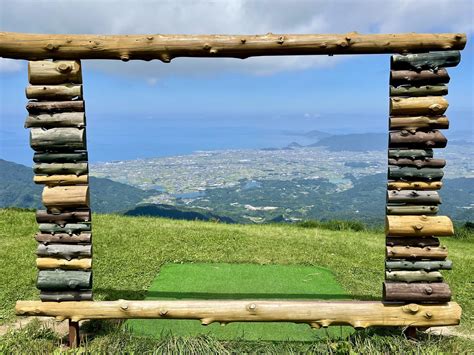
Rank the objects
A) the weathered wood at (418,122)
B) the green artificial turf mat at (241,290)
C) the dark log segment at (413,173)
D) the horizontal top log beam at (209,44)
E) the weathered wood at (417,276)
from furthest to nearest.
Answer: the green artificial turf mat at (241,290) < the weathered wood at (417,276) < the dark log segment at (413,173) < the weathered wood at (418,122) < the horizontal top log beam at (209,44)

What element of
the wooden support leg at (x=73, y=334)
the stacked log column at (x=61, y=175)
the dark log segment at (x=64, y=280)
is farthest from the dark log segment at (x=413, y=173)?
the wooden support leg at (x=73, y=334)

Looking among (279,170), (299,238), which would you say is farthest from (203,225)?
(279,170)

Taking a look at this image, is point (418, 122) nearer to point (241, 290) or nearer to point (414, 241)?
point (414, 241)

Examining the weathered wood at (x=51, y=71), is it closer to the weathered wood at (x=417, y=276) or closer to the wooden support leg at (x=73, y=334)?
the wooden support leg at (x=73, y=334)

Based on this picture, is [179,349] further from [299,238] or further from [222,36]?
[299,238]

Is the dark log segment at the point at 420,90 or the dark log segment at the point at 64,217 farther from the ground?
the dark log segment at the point at 420,90

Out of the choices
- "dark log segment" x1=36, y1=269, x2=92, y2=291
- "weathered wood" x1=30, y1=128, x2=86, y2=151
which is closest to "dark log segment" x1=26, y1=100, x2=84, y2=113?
"weathered wood" x1=30, y1=128, x2=86, y2=151

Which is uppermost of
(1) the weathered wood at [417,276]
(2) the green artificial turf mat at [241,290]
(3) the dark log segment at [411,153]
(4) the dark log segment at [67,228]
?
(3) the dark log segment at [411,153]

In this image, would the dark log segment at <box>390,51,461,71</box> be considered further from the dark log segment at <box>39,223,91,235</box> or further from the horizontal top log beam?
the dark log segment at <box>39,223,91,235</box>

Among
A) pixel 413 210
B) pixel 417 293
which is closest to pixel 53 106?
pixel 413 210
